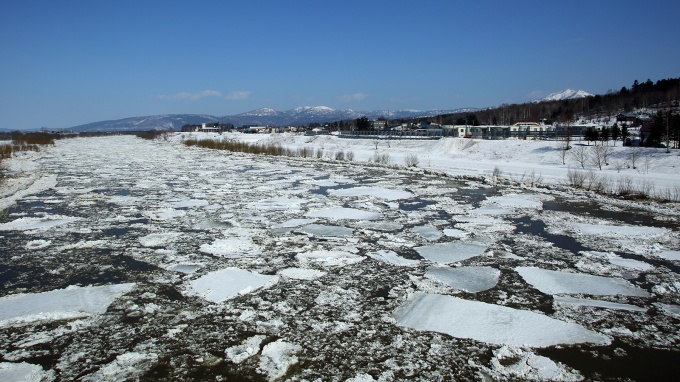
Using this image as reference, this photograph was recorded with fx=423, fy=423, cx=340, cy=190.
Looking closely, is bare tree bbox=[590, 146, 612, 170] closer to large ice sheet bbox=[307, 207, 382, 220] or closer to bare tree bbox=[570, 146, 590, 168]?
bare tree bbox=[570, 146, 590, 168]

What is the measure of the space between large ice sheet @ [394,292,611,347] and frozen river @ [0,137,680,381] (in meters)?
0.02

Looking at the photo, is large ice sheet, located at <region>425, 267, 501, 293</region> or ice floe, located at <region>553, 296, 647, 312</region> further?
large ice sheet, located at <region>425, 267, 501, 293</region>

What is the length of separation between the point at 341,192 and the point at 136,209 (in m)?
5.40

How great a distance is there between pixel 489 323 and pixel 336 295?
Answer: 150 cm

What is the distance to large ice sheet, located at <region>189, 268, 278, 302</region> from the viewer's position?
4.39m

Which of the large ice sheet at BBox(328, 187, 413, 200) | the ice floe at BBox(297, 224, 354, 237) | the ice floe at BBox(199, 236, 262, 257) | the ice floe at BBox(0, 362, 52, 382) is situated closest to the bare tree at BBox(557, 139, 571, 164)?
the large ice sheet at BBox(328, 187, 413, 200)

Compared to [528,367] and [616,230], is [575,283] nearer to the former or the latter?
[528,367]

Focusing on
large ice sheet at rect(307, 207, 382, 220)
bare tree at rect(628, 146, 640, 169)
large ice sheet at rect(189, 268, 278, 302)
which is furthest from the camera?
bare tree at rect(628, 146, 640, 169)

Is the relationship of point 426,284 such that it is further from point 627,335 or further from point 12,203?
point 12,203

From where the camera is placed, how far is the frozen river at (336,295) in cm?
313

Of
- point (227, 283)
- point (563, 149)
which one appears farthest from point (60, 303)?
point (563, 149)

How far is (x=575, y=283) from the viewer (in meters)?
4.77

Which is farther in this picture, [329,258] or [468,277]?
[329,258]

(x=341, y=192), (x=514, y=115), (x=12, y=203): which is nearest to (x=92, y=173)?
(x=12, y=203)
